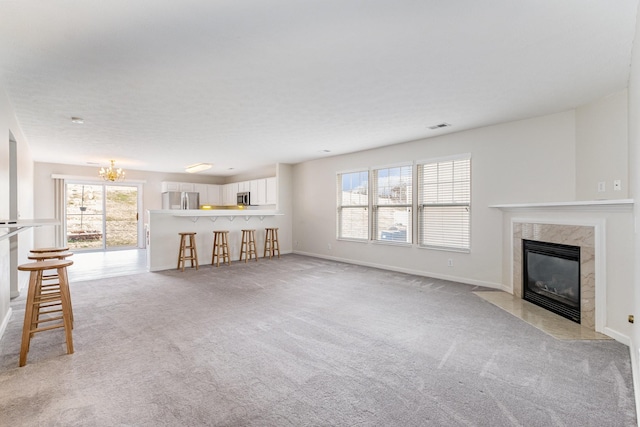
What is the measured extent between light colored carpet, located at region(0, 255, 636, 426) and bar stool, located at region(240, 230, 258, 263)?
3.20m

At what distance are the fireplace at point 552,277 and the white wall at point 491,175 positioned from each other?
572 mm

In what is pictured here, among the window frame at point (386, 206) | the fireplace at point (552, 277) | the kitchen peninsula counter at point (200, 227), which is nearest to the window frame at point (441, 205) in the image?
the window frame at point (386, 206)

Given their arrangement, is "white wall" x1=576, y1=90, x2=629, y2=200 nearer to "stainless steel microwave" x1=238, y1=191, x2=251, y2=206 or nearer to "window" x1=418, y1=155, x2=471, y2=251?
"window" x1=418, y1=155, x2=471, y2=251

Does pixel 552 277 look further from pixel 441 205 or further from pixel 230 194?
pixel 230 194

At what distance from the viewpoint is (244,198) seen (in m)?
9.49

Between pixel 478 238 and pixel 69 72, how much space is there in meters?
5.40

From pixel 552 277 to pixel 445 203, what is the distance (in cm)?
194

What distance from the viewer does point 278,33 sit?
2.26 m

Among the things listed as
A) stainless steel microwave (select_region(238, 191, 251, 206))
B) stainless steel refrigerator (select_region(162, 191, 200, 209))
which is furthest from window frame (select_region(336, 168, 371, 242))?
stainless steel refrigerator (select_region(162, 191, 200, 209))

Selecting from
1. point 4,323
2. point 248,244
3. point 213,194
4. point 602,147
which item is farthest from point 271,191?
point 602,147

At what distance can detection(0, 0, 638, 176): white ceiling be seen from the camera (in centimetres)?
202

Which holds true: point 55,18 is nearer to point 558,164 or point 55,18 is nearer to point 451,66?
point 451,66

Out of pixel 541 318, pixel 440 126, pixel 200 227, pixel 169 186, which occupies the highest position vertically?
pixel 440 126

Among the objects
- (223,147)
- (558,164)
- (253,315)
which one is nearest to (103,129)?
(223,147)
